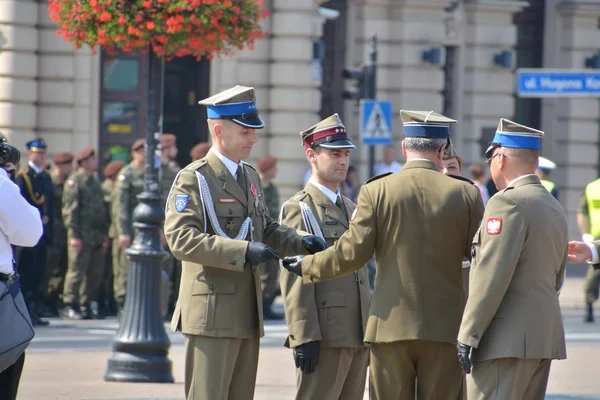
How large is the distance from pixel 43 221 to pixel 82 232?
851 millimetres

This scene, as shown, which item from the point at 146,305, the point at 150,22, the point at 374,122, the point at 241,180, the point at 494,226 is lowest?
the point at 146,305

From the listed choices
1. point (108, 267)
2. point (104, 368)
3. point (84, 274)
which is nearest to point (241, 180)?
point (104, 368)

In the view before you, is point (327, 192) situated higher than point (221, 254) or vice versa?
point (327, 192)

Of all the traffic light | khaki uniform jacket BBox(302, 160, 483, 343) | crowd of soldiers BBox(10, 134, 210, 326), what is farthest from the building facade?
khaki uniform jacket BBox(302, 160, 483, 343)

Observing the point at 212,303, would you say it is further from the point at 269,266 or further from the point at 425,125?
the point at 269,266

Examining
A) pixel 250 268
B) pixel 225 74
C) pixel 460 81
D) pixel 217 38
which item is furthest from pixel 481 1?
pixel 250 268

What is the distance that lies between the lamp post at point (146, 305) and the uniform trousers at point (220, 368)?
3.50m

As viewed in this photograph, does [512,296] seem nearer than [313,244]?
Yes

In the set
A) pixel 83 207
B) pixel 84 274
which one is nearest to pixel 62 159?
pixel 83 207

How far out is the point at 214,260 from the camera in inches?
268

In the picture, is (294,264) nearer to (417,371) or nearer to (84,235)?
(417,371)

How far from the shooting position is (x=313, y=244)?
725 centimetres

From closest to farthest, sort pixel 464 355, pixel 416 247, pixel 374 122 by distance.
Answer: pixel 464 355
pixel 416 247
pixel 374 122

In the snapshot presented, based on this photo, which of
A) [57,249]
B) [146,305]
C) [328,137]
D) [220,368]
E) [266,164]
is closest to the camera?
[220,368]
